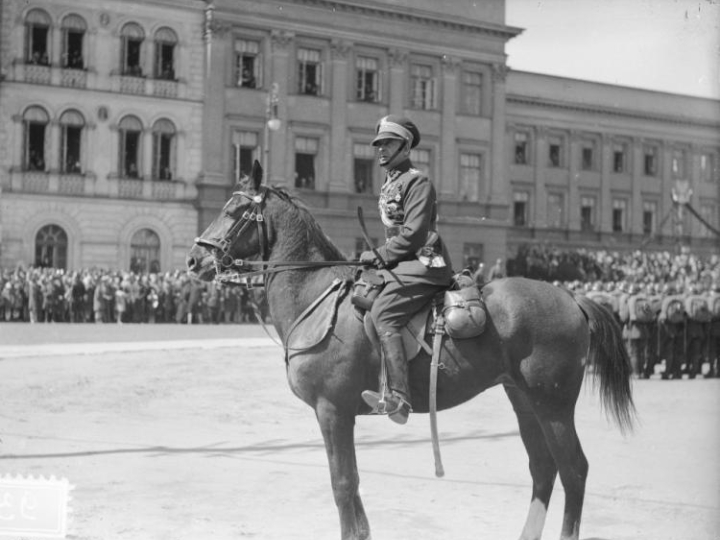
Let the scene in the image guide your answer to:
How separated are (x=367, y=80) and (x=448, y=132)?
440 cm

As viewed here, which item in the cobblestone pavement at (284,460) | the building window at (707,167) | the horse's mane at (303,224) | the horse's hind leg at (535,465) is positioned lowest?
the cobblestone pavement at (284,460)

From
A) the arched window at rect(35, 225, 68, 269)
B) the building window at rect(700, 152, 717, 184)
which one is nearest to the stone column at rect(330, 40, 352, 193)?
the arched window at rect(35, 225, 68, 269)

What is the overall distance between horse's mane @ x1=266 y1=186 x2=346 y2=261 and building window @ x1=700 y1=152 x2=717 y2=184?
163 ft

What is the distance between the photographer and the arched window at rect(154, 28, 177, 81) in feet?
123

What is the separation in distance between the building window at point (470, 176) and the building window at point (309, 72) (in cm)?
771

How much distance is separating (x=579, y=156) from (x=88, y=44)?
95.0ft

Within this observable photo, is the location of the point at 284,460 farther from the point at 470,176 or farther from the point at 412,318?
the point at 470,176

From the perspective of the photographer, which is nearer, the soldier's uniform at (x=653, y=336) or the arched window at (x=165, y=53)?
the soldier's uniform at (x=653, y=336)

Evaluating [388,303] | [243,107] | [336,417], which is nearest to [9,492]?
[336,417]

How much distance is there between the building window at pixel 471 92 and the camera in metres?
43.9

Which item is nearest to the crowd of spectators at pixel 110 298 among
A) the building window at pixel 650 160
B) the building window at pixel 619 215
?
the building window at pixel 619 215

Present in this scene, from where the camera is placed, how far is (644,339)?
1880cm

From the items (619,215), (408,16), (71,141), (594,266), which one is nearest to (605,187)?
(619,215)

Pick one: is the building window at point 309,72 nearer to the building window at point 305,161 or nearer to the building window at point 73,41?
the building window at point 305,161
